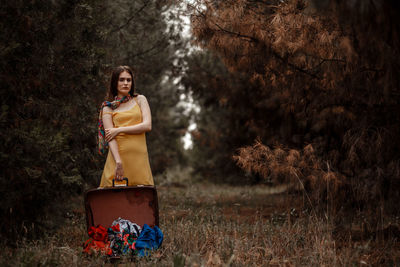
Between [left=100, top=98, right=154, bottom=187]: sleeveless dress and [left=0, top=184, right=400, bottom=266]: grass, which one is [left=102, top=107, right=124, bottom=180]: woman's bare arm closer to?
[left=100, top=98, right=154, bottom=187]: sleeveless dress

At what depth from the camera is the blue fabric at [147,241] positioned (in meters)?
3.85

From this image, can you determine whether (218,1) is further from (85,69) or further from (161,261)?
(161,261)

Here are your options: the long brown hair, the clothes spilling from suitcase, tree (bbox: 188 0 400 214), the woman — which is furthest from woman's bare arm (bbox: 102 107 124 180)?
tree (bbox: 188 0 400 214)

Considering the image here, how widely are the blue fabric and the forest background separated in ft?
4.27

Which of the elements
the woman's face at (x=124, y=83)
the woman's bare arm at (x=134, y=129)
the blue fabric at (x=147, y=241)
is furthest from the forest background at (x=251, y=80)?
the blue fabric at (x=147, y=241)

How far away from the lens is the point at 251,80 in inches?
249

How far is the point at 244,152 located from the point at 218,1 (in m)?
2.16

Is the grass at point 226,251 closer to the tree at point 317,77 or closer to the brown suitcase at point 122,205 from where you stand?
the brown suitcase at point 122,205

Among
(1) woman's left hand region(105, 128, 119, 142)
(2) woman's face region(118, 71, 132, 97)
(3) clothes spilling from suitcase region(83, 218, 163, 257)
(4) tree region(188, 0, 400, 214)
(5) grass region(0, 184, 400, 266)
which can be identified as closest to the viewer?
(5) grass region(0, 184, 400, 266)

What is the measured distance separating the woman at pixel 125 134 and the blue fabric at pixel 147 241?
1.46 feet

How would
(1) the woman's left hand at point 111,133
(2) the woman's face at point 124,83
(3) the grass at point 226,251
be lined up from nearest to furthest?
1. (3) the grass at point 226,251
2. (1) the woman's left hand at point 111,133
3. (2) the woman's face at point 124,83

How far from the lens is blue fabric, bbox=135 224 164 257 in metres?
3.85

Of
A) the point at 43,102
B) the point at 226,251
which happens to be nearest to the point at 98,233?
the point at 226,251

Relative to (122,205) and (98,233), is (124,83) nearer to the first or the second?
(122,205)
